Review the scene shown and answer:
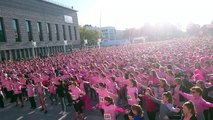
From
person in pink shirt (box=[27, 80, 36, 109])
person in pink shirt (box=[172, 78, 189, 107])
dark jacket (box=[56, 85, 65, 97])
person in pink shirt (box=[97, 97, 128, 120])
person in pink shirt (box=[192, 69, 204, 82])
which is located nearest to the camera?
person in pink shirt (box=[97, 97, 128, 120])

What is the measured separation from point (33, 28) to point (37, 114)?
122 feet

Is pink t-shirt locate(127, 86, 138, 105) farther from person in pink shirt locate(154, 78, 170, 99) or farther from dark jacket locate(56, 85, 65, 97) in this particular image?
dark jacket locate(56, 85, 65, 97)

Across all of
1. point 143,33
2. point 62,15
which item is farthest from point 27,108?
point 143,33

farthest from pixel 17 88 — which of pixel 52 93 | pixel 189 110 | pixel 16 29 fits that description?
pixel 16 29

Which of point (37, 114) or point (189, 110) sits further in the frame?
point (37, 114)

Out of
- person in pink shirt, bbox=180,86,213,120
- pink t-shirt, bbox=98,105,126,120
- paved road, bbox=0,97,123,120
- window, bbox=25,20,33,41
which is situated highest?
window, bbox=25,20,33,41

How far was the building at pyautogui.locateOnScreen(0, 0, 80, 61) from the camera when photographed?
39.4 meters

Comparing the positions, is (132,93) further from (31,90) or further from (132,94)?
(31,90)

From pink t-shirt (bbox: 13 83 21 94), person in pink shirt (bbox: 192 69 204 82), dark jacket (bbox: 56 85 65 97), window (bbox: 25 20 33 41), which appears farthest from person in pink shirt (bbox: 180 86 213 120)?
window (bbox: 25 20 33 41)

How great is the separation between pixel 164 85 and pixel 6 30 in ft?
115

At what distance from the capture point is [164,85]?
8211mm

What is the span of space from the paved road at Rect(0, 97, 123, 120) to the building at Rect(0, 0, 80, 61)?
2338 cm

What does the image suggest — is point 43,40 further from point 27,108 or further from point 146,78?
point 146,78

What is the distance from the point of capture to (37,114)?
12.6 metres
